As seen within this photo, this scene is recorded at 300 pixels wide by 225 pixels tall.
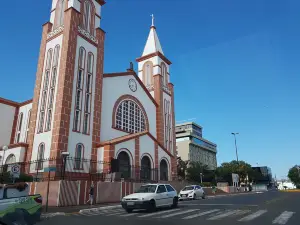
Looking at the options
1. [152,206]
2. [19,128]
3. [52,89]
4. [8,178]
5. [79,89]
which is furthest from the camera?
[19,128]

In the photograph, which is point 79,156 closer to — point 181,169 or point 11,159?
point 11,159

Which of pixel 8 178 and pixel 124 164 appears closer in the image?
pixel 8 178

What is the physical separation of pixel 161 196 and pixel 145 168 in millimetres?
13777

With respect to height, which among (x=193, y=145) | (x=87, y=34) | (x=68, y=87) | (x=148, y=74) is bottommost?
(x=68, y=87)

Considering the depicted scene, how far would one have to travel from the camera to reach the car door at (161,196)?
13475mm

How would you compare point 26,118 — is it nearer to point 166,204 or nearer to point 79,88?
point 79,88

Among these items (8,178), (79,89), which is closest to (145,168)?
(79,89)

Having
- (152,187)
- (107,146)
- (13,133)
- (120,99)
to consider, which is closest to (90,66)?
(120,99)

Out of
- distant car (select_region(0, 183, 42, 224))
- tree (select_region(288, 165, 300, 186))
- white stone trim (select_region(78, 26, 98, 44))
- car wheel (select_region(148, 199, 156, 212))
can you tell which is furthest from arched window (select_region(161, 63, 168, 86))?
tree (select_region(288, 165, 300, 186))

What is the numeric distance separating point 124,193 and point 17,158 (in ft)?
34.7

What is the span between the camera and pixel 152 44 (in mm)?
41844

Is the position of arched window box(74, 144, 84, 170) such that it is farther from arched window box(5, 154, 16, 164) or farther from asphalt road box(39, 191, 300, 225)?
asphalt road box(39, 191, 300, 225)

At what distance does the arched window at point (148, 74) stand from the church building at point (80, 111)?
13.5 feet

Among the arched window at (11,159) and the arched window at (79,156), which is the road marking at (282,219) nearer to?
the arched window at (79,156)
